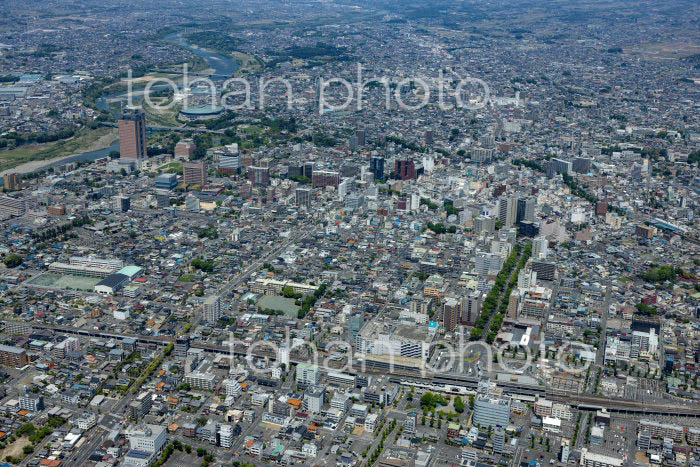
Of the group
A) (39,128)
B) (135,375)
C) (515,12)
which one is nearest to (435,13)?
(515,12)

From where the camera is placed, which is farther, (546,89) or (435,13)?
(435,13)

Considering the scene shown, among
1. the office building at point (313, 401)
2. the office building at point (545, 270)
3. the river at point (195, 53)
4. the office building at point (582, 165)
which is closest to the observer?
the office building at point (313, 401)

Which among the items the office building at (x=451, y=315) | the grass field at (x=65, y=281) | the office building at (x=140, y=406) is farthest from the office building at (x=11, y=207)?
the office building at (x=451, y=315)

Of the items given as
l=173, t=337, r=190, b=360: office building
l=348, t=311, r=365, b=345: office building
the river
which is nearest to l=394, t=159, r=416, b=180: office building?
the river

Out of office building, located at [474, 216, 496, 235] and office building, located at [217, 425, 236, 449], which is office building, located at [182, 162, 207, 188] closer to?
office building, located at [474, 216, 496, 235]

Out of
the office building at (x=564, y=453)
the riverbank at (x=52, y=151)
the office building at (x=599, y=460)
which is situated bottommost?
the office building at (x=564, y=453)

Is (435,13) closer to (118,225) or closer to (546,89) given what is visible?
(546,89)

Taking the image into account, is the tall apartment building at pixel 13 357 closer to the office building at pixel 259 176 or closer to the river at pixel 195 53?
the office building at pixel 259 176
